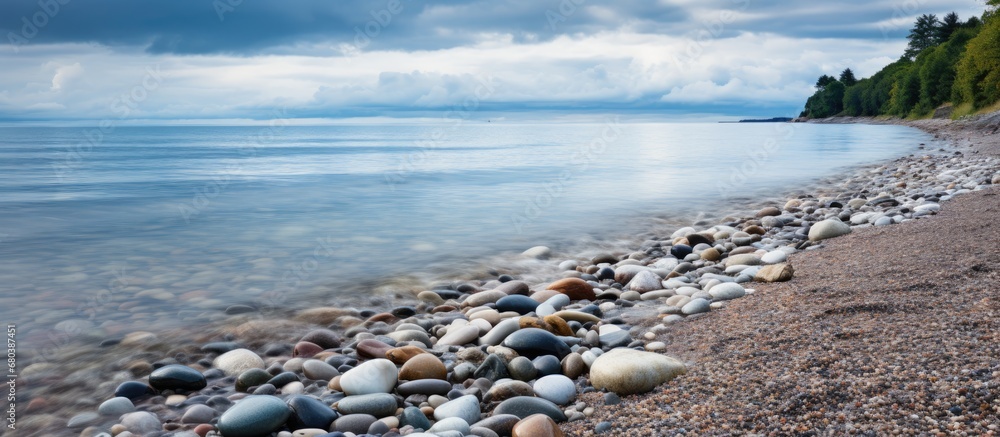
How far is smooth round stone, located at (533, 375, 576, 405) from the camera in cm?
316

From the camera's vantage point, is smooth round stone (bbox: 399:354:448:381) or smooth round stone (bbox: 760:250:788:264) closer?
smooth round stone (bbox: 399:354:448:381)

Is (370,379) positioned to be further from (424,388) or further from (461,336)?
(461,336)

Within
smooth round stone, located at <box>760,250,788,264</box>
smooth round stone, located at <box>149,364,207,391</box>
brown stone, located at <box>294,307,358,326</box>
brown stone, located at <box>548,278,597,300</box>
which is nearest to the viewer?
smooth round stone, located at <box>149,364,207,391</box>

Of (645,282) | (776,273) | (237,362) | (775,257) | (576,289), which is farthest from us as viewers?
(775,257)

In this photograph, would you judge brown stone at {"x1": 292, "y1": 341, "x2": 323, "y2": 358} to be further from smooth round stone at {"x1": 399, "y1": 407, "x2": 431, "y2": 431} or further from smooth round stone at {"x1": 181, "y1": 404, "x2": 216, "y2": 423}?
smooth round stone at {"x1": 399, "y1": 407, "x2": 431, "y2": 431}

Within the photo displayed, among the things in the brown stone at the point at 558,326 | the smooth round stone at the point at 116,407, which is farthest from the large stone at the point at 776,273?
the smooth round stone at the point at 116,407

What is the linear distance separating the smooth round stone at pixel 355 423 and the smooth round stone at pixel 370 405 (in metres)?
0.08

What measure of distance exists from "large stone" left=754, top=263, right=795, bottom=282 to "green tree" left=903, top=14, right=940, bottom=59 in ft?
296

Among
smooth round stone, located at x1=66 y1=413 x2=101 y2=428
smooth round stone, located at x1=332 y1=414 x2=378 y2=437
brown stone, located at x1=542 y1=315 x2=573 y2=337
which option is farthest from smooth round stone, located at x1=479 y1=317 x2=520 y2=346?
smooth round stone, located at x1=66 y1=413 x2=101 y2=428

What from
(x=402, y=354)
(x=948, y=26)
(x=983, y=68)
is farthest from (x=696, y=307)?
(x=948, y=26)

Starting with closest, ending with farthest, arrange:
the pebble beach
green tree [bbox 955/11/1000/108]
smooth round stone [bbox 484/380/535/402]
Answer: the pebble beach < smooth round stone [bbox 484/380/535/402] < green tree [bbox 955/11/1000/108]

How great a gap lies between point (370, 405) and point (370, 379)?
25cm

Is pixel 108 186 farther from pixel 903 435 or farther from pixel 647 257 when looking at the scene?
pixel 903 435

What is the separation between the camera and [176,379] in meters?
3.60
